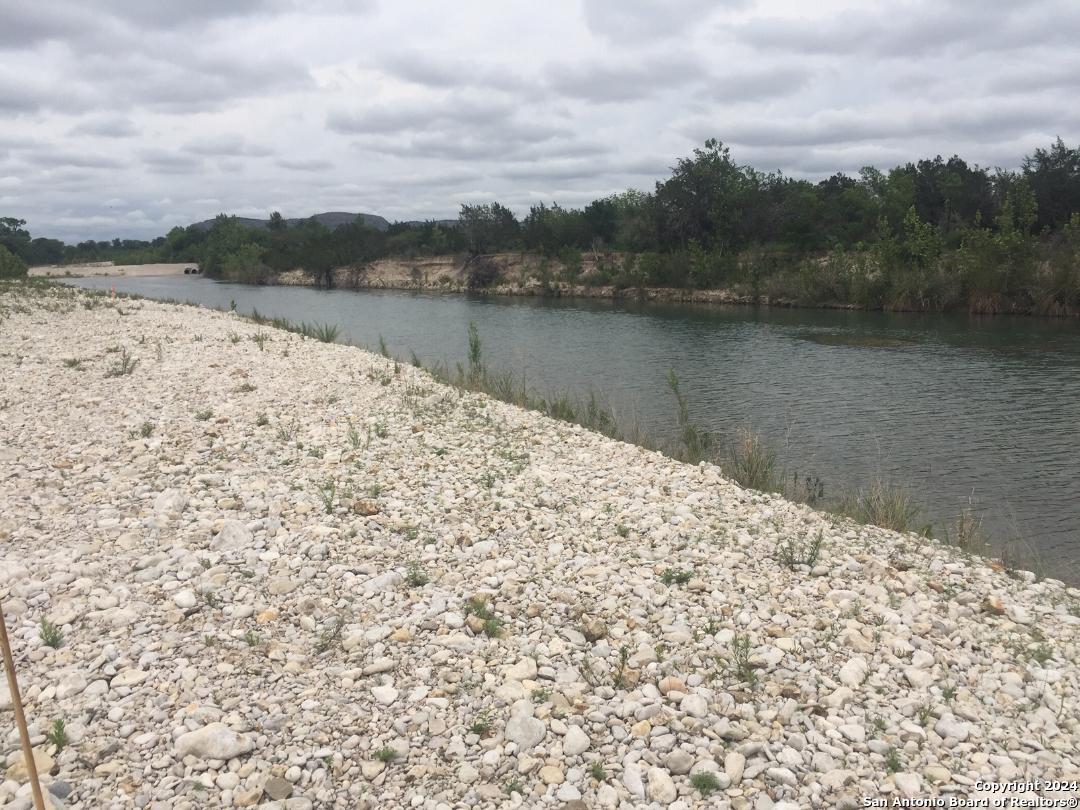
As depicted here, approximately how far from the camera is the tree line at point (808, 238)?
41750 millimetres

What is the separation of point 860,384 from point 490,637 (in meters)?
20.0

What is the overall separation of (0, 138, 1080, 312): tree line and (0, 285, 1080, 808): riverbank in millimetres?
38667

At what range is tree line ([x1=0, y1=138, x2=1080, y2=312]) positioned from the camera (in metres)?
41.8

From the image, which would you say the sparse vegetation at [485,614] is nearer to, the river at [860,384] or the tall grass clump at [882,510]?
the tall grass clump at [882,510]

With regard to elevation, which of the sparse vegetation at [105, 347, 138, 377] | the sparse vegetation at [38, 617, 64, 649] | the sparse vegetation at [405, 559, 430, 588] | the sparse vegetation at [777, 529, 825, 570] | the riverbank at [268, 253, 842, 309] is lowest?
the sparse vegetation at [777, 529, 825, 570]

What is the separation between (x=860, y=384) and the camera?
23172 millimetres

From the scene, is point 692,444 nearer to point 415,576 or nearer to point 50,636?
point 415,576

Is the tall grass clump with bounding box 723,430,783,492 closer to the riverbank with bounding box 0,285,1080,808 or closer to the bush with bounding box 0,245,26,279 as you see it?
the riverbank with bounding box 0,285,1080,808

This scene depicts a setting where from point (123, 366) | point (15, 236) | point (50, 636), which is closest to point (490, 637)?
point (50, 636)

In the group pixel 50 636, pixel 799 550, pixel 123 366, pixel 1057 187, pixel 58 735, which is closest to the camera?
pixel 58 735

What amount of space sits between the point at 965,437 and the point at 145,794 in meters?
17.2

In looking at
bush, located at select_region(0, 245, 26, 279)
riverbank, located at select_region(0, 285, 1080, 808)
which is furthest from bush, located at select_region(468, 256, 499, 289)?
riverbank, located at select_region(0, 285, 1080, 808)

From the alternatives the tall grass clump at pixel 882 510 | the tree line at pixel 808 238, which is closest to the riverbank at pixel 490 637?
the tall grass clump at pixel 882 510

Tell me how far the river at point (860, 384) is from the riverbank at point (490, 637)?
4360 millimetres
